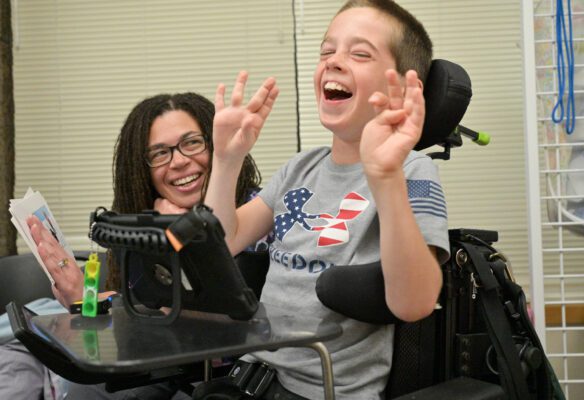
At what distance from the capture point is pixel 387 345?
1178 mm

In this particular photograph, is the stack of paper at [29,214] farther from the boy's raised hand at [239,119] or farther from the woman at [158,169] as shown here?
the boy's raised hand at [239,119]

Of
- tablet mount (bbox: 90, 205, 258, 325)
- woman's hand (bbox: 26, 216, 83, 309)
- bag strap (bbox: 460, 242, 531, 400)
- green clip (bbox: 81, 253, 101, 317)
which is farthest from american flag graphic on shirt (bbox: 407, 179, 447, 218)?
woman's hand (bbox: 26, 216, 83, 309)

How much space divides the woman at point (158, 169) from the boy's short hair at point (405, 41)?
1.99 feet

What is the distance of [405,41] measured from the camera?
1.30m

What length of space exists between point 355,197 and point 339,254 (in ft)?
0.38

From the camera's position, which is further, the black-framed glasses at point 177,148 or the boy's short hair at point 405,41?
the black-framed glasses at point 177,148

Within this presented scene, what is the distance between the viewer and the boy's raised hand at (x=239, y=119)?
1.21 meters

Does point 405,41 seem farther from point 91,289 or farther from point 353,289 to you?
point 91,289

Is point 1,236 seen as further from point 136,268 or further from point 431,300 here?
point 431,300

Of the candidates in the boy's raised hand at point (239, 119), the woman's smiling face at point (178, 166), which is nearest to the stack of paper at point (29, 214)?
the woman's smiling face at point (178, 166)

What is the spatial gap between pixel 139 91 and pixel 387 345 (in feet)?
7.15

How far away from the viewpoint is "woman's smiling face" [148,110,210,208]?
1.74 meters

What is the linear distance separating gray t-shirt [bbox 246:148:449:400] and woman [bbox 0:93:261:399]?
0.47 metres

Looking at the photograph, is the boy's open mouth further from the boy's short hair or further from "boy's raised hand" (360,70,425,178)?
"boy's raised hand" (360,70,425,178)
